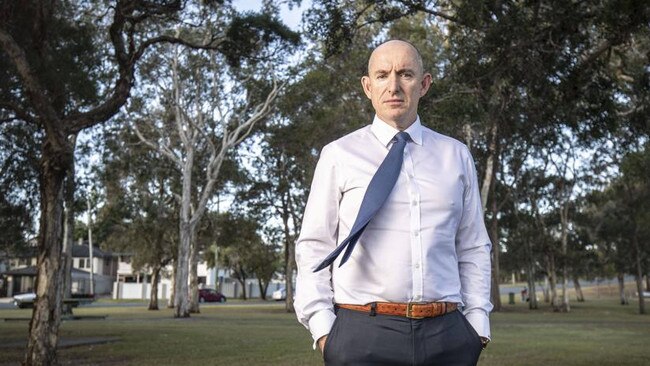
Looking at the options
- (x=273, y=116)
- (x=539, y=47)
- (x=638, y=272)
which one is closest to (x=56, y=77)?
(x=539, y=47)

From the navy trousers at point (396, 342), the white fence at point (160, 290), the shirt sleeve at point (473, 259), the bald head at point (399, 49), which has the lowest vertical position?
the white fence at point (160, 290)

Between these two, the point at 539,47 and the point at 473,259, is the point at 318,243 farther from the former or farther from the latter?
the point at 539,47

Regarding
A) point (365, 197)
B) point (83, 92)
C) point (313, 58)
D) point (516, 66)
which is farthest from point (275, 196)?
point (365, 197)

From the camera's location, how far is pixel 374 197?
93.7 inches

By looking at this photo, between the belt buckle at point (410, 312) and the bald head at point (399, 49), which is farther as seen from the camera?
the bald head at point (399, 49)

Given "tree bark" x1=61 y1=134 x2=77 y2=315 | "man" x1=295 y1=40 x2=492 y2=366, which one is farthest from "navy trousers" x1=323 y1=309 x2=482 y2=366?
"tree bark" x1=61 y1=134 x2=77 y2=315

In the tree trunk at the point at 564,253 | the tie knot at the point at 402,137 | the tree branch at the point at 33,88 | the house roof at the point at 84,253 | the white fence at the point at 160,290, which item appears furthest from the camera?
the house roof at the point at 84,253

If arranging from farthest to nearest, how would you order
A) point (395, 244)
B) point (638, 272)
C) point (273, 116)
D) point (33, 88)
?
1. point (638, 272)
2. point (273, 116)
3. point (33, 88)
4. point (395, 244)

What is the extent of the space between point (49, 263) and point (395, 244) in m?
9.35

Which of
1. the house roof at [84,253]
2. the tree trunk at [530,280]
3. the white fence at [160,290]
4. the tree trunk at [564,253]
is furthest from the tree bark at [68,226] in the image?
the house roof at [84,253]

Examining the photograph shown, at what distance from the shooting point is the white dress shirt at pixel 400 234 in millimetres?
2396

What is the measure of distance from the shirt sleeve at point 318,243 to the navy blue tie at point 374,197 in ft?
0.23

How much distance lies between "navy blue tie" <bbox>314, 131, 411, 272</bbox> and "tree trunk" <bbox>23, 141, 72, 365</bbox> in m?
9.14

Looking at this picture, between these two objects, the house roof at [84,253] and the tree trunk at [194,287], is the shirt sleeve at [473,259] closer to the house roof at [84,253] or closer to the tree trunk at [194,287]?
the tree trunk at [194,287]
